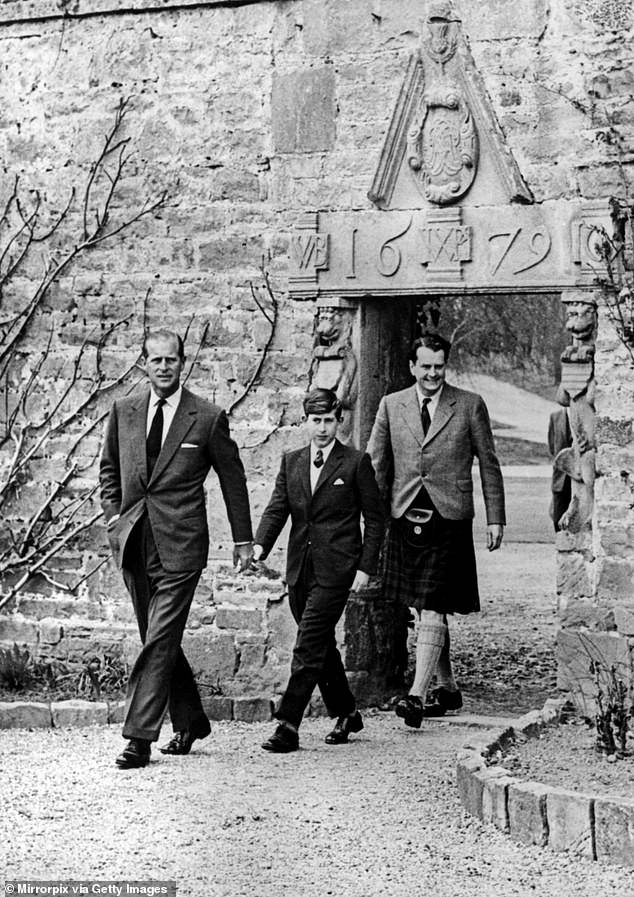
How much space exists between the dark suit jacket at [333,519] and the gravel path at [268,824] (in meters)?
0.81

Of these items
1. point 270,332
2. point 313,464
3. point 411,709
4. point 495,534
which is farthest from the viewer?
point 270,332

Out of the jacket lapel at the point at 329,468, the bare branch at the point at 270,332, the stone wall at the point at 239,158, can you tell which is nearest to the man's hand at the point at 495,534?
the stone wall at the point at 239,158

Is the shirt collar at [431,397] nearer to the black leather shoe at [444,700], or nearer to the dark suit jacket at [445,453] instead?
the dark suit jacket at [445,453]

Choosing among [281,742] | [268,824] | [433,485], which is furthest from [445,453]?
[268,824]

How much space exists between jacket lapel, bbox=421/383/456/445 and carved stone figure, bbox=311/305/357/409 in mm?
575

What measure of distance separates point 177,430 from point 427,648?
1669mm

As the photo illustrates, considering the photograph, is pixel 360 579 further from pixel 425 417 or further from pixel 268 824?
pixel 268 824

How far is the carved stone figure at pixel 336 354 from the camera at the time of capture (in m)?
9.12

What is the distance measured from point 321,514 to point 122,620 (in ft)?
6.16

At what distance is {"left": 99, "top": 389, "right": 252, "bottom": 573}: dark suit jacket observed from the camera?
7641mm

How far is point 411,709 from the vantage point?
845 centimetres

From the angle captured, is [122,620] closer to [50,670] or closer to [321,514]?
[50,670]

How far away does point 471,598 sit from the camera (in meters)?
8.75

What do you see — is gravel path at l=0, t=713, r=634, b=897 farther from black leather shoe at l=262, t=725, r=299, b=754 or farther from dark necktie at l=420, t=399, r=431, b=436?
dark necktie at l=420, t=399, r=431, b=436
